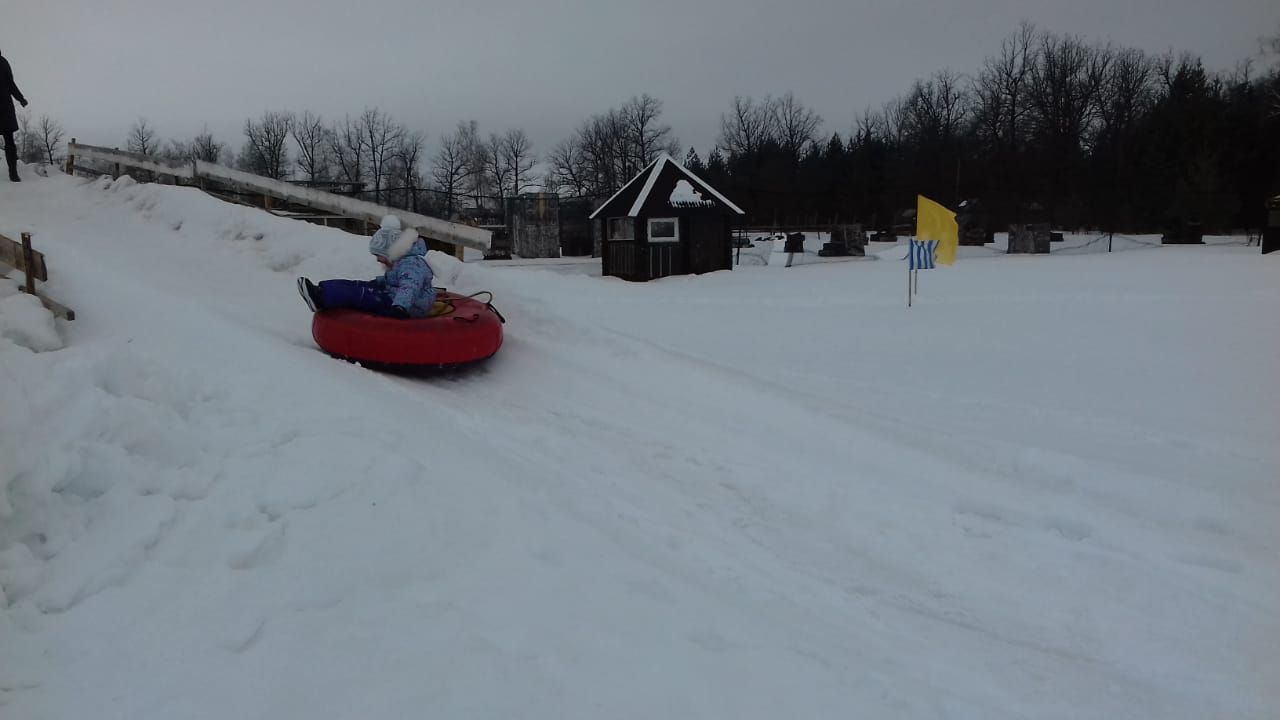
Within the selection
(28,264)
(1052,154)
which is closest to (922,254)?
(28,264)

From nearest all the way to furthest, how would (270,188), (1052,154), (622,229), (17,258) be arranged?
(17,258), (270,188), (622,229), (1052,154)

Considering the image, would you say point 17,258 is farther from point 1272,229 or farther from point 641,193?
point 1272,229

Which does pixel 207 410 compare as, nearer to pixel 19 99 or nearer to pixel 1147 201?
pixel 19 99

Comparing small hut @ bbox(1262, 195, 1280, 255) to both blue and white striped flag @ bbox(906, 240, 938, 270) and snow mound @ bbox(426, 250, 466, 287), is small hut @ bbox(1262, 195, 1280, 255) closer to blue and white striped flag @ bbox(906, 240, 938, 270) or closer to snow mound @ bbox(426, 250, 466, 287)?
blue and white striped flag @ bbox(906, 240, 938, 270)

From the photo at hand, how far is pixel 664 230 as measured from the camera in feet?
71.9

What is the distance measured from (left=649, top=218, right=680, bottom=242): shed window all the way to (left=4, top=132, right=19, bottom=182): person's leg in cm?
1396

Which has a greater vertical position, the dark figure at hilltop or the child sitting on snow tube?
the dark figure at hilltop

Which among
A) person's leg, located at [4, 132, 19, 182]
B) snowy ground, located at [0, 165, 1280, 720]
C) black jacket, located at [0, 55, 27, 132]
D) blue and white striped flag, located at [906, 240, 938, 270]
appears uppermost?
black jacket, located at [0, 55, 27, 132]

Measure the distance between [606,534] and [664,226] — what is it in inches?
723

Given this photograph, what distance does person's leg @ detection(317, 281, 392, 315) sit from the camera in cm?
724

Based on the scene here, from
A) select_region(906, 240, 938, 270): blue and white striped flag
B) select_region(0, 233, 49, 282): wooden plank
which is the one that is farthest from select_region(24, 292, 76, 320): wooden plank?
Result: select_region(906, 240, 938, 270): blue and white striped flag

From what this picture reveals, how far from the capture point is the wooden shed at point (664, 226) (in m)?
21.6

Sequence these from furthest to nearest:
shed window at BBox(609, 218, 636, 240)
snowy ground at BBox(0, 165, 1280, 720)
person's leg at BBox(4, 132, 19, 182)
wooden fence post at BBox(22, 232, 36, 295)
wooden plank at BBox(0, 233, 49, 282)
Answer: shed window at BBox(609, 218, 636, 240) < person's leg at BBox(4, 132, 19, 182) < wooden plank at BBox(0, 233, 49, 282) < wooden fence post at BBox(22, 232, 36, 295) < snowy ground at BBox(0, 165, 1280, 720)

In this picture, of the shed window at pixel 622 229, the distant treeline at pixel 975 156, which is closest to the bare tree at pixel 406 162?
the distant treeline at pixel 975 156
